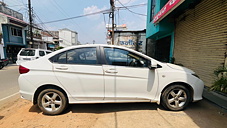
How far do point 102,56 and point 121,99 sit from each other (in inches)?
43.2

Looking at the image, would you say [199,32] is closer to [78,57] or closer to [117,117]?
[117,117]

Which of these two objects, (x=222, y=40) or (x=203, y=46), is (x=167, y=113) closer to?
(x=222, y=40)

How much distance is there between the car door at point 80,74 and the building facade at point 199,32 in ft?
12.3

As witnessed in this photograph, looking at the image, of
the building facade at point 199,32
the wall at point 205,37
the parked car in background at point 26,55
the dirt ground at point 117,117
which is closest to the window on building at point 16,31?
the parked car in background at point 26,55

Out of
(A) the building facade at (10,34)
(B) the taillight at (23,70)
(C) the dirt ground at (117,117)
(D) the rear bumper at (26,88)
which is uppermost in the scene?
(A) the building facade at (10,34)

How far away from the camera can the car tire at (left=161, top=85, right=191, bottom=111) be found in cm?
260

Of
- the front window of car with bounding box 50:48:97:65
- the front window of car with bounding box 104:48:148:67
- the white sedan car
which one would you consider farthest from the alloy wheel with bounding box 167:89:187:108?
the front window of car with bounding box 50:48:97:65

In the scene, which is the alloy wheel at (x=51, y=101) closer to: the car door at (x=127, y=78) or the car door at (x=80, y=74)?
the car door at (x=80, y=74)

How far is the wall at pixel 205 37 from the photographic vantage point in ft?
12.3

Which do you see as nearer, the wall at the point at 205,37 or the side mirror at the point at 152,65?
the side mirror at the point at 152,65

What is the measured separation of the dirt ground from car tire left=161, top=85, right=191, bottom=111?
0.46 feet

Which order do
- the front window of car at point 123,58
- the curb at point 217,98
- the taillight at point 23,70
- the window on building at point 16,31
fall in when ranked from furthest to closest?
1. the window on building at point 16,31
2. the curb at point 217,98
3. the front window of car at point 123,58
4. the taillight at point 23,70

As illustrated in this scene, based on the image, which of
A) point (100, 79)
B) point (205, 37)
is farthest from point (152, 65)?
point (205, 37)

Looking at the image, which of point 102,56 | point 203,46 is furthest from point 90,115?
point 203,46
